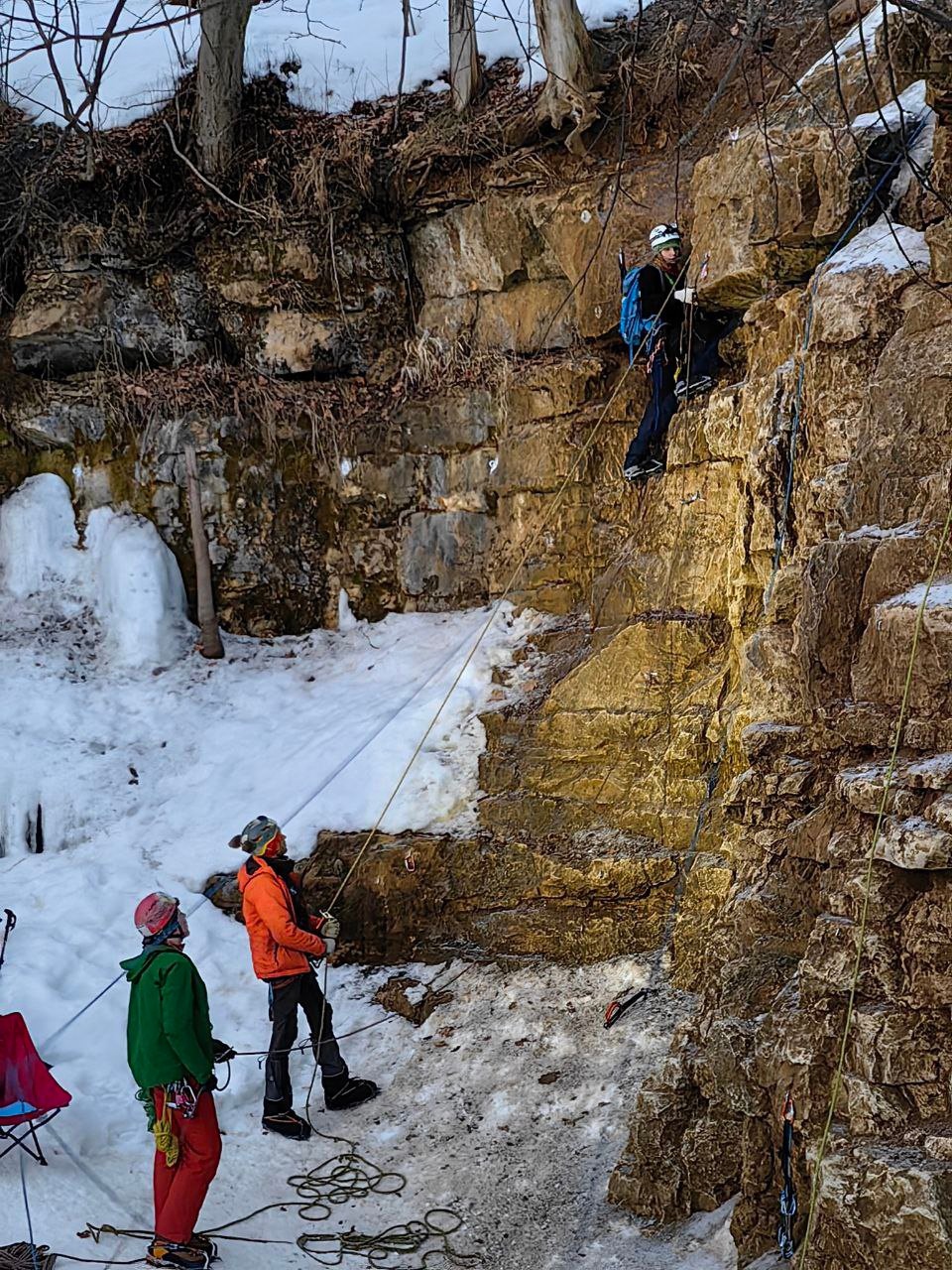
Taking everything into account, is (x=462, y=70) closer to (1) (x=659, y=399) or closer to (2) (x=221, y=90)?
(2) (x=221, y=90)

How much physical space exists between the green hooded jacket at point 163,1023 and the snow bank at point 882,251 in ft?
15.2

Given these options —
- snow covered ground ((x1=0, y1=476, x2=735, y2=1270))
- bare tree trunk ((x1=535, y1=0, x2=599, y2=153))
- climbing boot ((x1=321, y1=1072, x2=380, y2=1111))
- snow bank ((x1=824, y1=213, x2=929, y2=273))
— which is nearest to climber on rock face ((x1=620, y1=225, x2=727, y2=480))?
snow bank ((x1=824, y1=213, x2=929, y2=273))

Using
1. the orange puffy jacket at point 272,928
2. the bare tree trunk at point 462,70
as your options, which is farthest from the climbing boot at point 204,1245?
the bare tree trunk at point 462,70

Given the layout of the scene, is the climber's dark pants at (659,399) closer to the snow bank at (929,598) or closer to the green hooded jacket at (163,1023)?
the snow bank at (929,598)

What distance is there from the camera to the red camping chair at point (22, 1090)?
5.04 meters

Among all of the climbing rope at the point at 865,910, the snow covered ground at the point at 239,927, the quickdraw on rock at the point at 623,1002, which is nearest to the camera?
the climbing rope at the point at 865,910

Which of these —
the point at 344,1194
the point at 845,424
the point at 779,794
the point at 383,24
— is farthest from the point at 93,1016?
the point at 383,24

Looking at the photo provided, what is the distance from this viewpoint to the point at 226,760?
354 inches

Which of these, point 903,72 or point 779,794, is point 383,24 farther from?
point 779,794

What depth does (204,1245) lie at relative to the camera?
450cm

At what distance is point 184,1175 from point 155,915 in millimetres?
1043

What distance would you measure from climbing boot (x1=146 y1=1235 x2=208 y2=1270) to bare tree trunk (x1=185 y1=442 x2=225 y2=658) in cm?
626

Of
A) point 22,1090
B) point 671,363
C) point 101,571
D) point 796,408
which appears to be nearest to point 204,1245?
point 22,1090

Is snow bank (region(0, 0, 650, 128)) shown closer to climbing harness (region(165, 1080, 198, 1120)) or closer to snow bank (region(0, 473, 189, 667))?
snow bank (region(0, 473, 189, 667))
